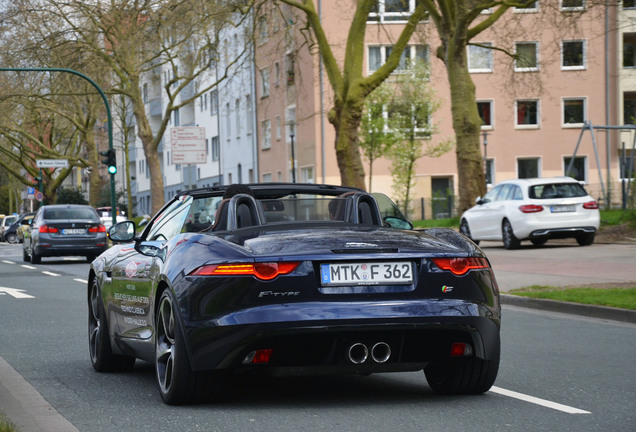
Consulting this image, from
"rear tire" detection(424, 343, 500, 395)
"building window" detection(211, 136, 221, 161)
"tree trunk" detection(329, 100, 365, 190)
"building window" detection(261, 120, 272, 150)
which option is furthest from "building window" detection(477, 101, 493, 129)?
"rear tire" detection(424, 343, 500, 395)

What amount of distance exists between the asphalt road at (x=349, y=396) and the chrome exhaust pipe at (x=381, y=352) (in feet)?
1.00

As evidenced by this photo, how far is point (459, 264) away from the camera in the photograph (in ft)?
22.3

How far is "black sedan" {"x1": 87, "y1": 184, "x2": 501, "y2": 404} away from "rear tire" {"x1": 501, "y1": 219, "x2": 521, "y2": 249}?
848 inches

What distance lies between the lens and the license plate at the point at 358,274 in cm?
651

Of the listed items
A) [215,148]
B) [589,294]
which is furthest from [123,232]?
[215,148]

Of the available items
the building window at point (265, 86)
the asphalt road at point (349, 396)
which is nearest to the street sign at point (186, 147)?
the asphalt road at point (349, 396)

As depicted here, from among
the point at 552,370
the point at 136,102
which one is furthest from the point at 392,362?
the point at 136,102

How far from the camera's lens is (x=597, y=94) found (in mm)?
64188

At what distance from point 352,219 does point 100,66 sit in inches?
1671

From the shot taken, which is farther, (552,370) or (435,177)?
(435,177)

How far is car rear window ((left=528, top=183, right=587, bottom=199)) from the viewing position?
92.1ft

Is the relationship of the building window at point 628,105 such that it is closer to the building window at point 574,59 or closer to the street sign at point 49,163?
the building window at point 574,59

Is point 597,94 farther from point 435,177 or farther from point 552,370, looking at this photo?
point 552,370

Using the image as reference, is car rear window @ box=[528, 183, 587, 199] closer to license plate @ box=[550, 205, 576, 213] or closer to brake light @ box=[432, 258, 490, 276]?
license plate @ box=[550, 205, 576, 213]
